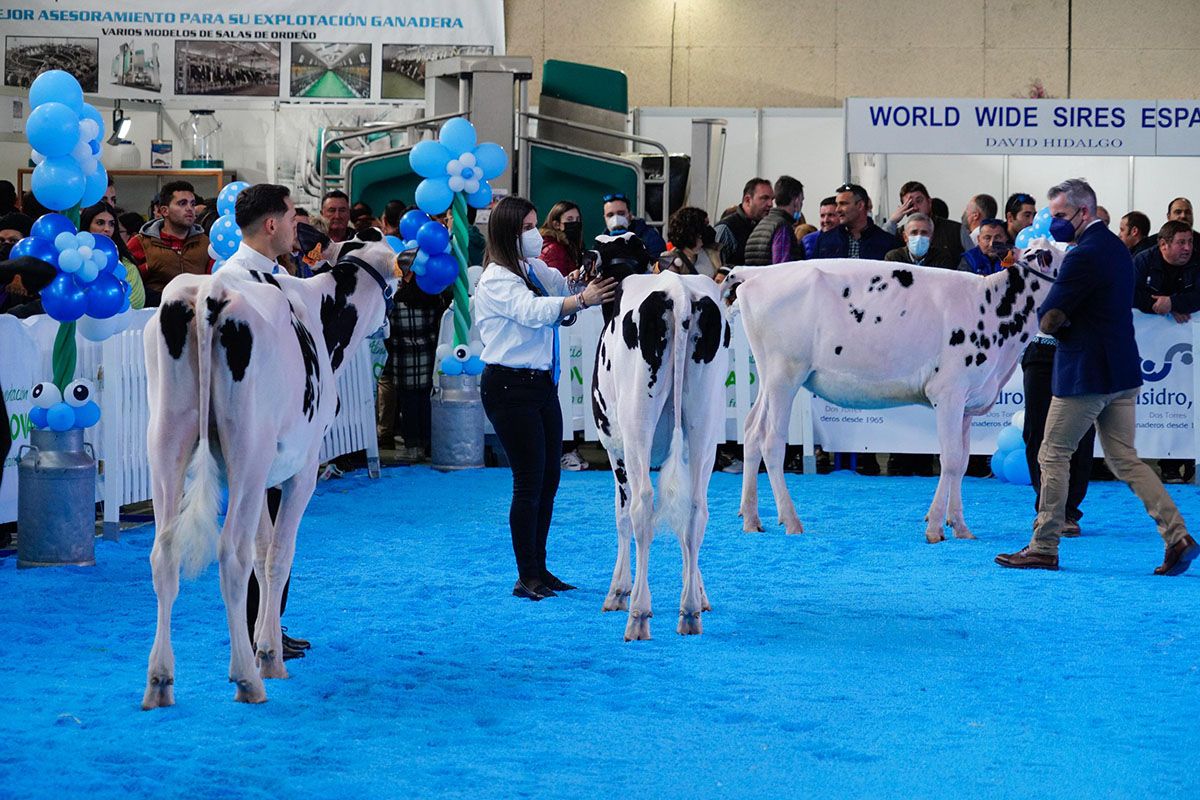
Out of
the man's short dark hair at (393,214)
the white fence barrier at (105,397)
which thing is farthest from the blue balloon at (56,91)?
the man's short dark hair at (393,214)

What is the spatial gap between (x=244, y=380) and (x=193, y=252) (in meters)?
5.79

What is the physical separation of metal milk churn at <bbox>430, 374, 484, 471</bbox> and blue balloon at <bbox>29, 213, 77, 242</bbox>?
15.9 feet

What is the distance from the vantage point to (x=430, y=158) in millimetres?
11242

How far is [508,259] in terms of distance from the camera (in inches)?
281

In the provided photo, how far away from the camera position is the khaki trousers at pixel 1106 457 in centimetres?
828

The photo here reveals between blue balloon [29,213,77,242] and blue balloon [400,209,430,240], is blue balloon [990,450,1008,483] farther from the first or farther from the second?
blue balloon [29,213,77,242]

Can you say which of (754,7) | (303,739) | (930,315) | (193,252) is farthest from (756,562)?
(754,7)

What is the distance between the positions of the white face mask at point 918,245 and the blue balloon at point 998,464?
1666mm

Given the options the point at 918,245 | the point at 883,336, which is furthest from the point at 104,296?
the point at 918,245

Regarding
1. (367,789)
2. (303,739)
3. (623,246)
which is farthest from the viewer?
(623,246)

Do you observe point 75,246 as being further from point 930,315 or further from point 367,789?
point 930,315

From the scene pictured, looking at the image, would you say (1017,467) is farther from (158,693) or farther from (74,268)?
(158,693)

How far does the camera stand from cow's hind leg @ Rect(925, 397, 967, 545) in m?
9.41

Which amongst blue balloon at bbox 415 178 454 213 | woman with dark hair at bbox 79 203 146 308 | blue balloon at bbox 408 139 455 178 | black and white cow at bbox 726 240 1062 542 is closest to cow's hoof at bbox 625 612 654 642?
black and white cow at bbox 726 240 1062 542
